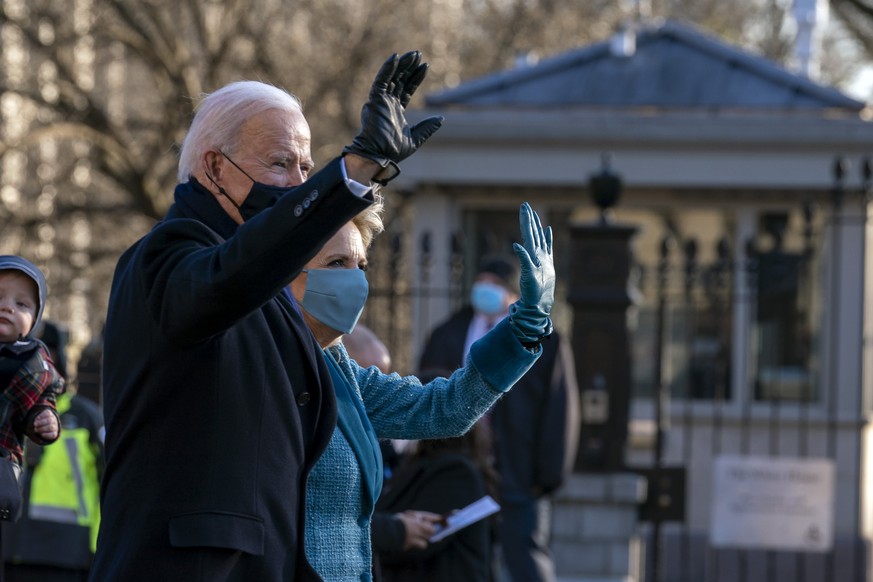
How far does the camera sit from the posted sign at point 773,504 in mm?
9344

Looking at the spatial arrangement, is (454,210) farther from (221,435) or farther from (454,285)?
(221,435)

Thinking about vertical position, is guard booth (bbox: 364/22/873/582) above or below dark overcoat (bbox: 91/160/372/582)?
above

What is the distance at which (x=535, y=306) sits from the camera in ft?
9.91

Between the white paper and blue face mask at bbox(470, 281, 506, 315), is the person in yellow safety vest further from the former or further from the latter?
blue face mask at bbox(470, 281, 506, 315)

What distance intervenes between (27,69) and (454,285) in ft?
32.1

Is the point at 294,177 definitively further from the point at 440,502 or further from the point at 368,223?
the point at 440,502

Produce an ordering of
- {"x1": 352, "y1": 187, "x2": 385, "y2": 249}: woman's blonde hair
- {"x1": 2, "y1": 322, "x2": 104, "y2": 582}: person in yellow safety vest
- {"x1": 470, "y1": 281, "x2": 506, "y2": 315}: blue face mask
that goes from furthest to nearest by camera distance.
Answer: {"x1": 470, "y1": 281, "x2": 506, "y2": 315}: blue face mask, {"x1": 2, "y1": 322, "x2": 104, "y2": 582}: person in yellow safety vest, {"x1": 352, "y1": 187, "x2": 385, "y2": 249}: woman's blonde hair

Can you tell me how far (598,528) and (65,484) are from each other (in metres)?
3.34

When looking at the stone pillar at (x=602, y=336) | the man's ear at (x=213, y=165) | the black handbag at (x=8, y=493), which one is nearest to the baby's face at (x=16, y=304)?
the black handbag at (x=8, y=493)

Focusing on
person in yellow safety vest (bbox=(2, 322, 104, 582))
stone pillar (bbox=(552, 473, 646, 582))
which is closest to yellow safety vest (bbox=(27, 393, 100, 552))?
person in yellow safety vest (bbox=(2, 322, 104, 582))

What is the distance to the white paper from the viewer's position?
501 centimetres

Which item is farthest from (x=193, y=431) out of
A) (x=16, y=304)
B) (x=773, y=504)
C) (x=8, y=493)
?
(x=773, y=504)

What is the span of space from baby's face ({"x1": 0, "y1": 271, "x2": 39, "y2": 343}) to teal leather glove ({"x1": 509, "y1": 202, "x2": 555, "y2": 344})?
7.17 feet

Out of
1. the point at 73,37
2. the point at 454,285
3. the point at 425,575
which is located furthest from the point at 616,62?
the point at 425,575
